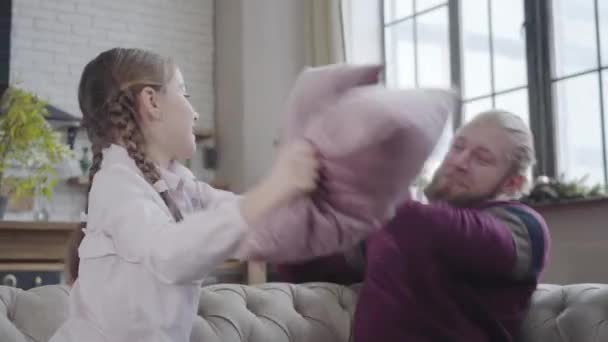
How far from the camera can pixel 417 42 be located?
4.94 meters

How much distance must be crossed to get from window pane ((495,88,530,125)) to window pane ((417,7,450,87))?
1.28 ft

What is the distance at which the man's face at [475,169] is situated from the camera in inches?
71.3

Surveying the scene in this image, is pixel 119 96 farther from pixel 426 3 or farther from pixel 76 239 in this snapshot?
pixel 426 3

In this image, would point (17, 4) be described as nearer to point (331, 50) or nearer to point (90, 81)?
point (331, 50)

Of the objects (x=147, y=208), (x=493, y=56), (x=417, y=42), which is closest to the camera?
(x=147, y=208)

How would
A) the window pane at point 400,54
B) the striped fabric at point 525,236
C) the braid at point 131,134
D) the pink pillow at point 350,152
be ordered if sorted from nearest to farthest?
the pink pillow at point 350,152, the braid at point 131,134, the striped fabric at point 525,236, the window pane at point 400,54

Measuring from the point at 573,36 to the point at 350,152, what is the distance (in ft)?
11.0

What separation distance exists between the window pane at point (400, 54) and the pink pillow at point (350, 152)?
393 cm

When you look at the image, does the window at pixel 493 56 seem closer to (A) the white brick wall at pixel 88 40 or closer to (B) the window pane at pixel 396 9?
(B) the window pane at pixel 396 9

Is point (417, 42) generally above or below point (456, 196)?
above

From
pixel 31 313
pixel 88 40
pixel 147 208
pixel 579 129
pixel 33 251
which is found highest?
pixel 88 40

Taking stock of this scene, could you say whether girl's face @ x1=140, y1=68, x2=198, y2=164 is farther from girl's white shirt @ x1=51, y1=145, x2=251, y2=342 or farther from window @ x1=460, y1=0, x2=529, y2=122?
window @ x1=460, y1=0, x2=529, y2=122

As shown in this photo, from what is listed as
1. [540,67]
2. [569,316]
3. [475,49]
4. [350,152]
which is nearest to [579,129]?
[540,67]

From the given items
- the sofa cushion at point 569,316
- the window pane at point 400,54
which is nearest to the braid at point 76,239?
the sofa cushion at point 569,316
